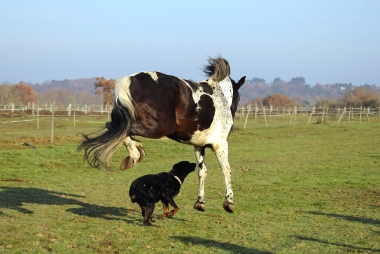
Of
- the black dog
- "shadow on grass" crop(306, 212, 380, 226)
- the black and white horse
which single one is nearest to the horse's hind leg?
the black and white horse

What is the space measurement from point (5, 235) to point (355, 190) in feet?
24.9

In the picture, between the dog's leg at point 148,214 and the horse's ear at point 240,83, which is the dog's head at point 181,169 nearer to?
the dog's leg at point 148,214

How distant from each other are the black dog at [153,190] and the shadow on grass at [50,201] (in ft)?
1.57

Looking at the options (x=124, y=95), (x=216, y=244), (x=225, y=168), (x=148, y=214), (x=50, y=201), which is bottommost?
(x=50, y=201)

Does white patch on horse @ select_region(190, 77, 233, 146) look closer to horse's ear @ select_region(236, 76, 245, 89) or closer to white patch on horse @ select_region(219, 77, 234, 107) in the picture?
white patch on horse @ select_region(219, 77, 234, 107)

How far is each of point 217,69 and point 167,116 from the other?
200cm

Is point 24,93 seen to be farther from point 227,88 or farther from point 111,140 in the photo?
point 111,140

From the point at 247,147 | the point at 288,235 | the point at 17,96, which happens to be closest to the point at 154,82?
the point at 288,235

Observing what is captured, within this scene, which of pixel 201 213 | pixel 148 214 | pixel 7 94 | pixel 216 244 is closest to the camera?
pixel 216 244

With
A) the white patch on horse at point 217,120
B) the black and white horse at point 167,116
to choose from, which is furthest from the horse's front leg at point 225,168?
the white patch on horse at point 217,120

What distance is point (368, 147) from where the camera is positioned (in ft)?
74.2

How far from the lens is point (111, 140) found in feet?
22.7

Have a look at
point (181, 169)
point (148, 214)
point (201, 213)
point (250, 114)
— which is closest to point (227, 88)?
point (181, 169)

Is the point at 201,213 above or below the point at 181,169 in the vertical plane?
below
